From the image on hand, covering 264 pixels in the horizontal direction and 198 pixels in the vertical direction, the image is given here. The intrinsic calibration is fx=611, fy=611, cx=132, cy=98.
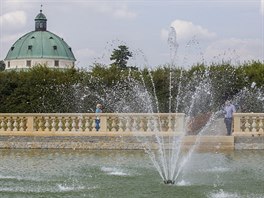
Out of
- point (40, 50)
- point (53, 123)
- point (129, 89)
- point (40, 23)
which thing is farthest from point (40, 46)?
point (53, 123)

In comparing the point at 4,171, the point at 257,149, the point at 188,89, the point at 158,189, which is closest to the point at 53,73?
the point at 188,89

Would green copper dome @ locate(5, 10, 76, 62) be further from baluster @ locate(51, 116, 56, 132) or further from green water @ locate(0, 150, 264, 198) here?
green water @ locate(0, 150, 264, 198)

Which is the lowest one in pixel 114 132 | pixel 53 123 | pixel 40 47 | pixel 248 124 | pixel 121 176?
pixel 121 176

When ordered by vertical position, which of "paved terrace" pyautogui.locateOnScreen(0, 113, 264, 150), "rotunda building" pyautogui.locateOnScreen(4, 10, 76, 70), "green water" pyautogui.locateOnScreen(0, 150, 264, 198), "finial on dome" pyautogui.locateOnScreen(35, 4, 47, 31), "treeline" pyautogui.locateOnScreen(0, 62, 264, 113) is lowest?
"green water" pyautogui.locateOnScreen(0, 150, 264, 198)

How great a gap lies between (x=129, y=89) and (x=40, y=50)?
59.9 m

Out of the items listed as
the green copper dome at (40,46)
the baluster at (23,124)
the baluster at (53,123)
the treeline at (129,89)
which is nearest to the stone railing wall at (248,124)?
the baluster at (53,123)

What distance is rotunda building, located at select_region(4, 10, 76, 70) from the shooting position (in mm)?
88688

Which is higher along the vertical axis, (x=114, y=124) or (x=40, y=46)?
(x=40, y=46)

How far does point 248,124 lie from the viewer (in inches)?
844

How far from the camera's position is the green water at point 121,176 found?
37.9ft


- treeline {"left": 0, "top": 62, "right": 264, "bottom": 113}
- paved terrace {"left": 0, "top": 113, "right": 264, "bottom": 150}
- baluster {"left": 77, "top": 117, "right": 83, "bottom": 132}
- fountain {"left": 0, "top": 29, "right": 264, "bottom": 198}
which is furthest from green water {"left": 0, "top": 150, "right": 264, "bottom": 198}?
treeline {"left": 0, "top": 62, "right": 264, "bottom": 113}

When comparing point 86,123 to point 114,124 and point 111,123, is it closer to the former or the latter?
point 111,123

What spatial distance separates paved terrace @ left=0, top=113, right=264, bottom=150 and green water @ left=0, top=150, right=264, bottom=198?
3.91 feet

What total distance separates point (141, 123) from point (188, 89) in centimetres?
1042
